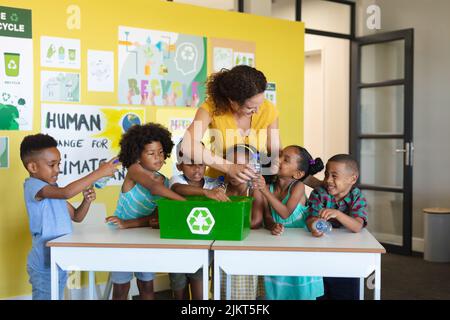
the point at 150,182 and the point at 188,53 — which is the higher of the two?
the point at 188,53

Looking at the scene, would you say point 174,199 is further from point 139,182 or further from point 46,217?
point 46,217

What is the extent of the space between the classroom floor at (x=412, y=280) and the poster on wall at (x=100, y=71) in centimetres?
159

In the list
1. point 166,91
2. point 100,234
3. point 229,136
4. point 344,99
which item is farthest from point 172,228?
point 344,99

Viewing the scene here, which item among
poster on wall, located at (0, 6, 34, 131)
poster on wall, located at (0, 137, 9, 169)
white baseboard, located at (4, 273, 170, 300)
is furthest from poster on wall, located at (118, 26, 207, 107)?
white baseboard, located at (4, 273, 170, 300)

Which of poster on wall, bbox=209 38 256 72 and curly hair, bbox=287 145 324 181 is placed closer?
curly hair, bbox=287 145 324 181

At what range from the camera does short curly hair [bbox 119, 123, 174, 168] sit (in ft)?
9.25

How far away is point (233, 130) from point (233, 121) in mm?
46

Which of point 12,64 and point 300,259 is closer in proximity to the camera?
point 300,259

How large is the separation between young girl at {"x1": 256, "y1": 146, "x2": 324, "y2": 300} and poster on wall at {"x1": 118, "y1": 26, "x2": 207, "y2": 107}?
5.27ft

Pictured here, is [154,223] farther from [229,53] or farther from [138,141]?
[229,53]

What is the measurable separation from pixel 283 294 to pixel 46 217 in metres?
1.22

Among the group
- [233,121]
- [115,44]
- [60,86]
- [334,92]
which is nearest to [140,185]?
[233,121]

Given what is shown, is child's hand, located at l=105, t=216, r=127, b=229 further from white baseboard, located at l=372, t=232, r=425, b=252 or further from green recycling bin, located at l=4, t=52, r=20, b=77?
white baseboard, located at l=372, t=232, r=425, b=252

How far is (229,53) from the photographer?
4367 millimetres
